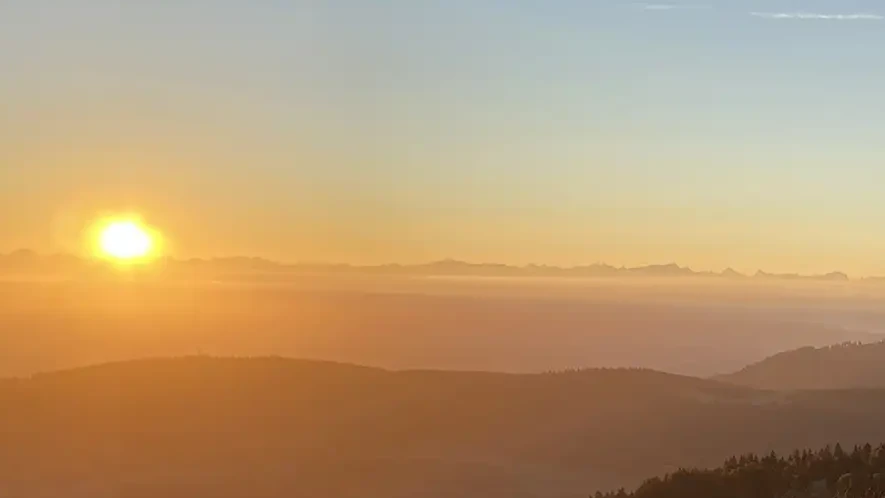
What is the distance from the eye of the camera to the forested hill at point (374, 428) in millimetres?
105375

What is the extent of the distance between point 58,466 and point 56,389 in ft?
148

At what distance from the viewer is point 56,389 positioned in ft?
567

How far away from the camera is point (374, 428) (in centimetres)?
14062

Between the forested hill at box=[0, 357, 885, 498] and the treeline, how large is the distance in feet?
178

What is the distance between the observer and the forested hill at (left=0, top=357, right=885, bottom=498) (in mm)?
105375

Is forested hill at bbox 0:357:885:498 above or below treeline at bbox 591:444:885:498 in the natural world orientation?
above

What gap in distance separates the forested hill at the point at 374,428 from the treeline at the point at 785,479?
54122 millimetres

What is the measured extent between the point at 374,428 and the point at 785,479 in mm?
109136

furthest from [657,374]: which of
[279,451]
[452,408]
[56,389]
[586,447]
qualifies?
[56,389]

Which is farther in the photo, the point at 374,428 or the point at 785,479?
the point at 374,428

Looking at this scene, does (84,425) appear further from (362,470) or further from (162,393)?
(362,470)

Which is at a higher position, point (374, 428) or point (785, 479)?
point (374, 428)

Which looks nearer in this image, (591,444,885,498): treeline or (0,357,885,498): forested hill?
(591,444,885,498): treeline

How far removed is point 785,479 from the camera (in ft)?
113
